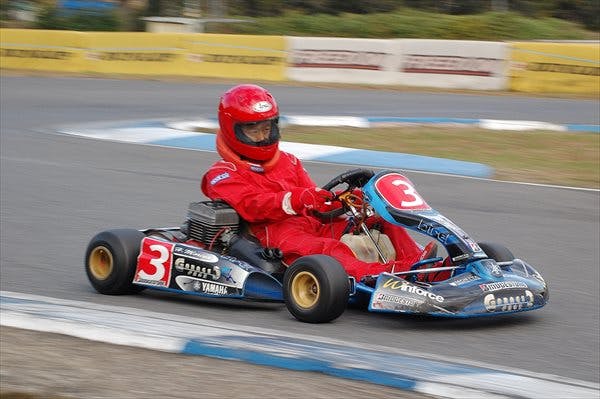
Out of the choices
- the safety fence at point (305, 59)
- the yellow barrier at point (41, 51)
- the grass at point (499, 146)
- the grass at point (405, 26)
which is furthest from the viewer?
the grass at point (405, 26)

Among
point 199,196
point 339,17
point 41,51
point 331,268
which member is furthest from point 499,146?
point 339,17

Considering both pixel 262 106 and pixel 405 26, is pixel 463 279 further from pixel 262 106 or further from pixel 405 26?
pixel 405 26

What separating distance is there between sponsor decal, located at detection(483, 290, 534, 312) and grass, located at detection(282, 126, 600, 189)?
4.61 m

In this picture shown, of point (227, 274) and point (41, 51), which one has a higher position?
point (227, 274)

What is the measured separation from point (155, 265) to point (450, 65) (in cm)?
1318

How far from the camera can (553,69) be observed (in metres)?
17.5

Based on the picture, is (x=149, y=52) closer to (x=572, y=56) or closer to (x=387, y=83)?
(x=387, y=83)

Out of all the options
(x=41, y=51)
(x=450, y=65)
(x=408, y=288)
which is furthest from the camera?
(x=41, y=51)

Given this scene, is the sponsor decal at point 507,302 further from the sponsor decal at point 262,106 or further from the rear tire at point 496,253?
the sponsor decal at point 262,106

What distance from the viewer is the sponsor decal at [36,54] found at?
755 inches

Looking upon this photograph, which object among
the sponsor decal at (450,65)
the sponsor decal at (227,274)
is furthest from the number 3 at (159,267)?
the sponsor decal at (450,65)

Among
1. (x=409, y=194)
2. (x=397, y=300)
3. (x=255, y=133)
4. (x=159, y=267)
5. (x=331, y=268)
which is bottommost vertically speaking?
(x=159, y=267)

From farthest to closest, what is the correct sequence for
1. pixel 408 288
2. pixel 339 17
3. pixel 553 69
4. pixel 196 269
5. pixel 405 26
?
1. pixel 339 17
2. pixel 405 26
3. pixel 553 69
4. pixel 196 269
5. pixel 408 288

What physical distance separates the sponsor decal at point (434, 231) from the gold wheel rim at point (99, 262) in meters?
1.74
